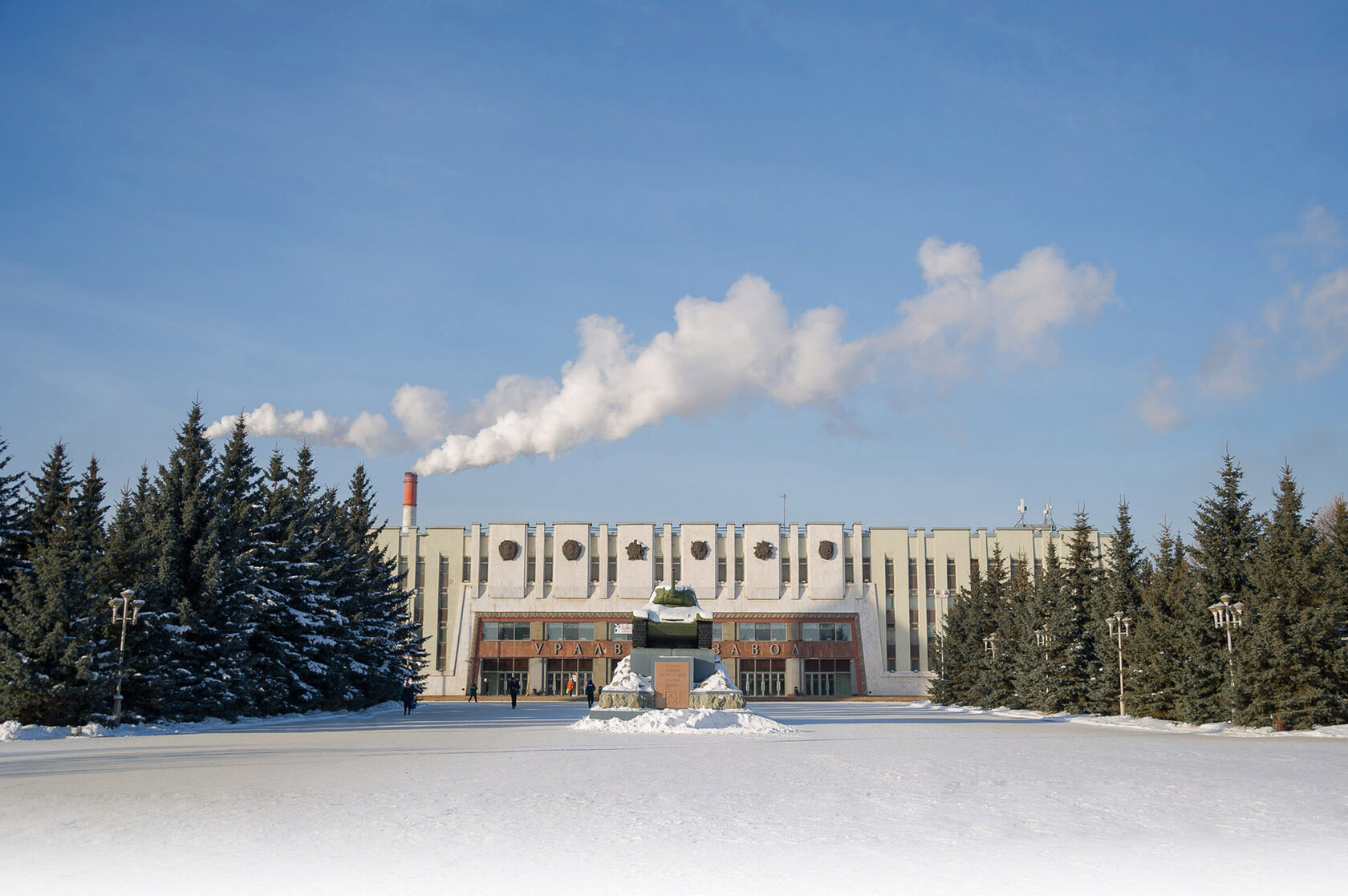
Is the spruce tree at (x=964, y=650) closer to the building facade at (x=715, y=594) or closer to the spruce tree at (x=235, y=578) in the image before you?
the building facade at (x=715, y=594)

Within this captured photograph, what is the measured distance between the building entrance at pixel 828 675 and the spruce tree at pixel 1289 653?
53385 mm

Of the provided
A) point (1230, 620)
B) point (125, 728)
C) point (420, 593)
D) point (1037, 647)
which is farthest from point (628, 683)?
point (420, 593)

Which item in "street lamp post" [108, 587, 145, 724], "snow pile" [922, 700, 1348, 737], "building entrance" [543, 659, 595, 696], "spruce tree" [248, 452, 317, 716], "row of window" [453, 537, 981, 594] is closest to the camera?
"street lamp post" [108, 587, 145, 724]

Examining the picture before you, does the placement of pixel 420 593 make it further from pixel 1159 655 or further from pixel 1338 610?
pixel 1338 610

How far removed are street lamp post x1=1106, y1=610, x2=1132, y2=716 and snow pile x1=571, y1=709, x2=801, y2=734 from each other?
13.1 m

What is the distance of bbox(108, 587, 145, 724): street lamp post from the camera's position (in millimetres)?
27812

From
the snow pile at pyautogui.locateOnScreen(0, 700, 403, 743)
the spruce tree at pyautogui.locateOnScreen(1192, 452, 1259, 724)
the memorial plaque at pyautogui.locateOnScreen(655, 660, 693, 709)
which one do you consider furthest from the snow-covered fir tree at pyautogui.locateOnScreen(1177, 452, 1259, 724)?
the snow pile at pyautogui.locateOnScreen(0, 700, 403, 743)

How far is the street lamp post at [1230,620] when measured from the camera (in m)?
29.7

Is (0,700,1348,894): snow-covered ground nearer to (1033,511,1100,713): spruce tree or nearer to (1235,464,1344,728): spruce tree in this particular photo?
(1235,464,1344,728): spruce tree

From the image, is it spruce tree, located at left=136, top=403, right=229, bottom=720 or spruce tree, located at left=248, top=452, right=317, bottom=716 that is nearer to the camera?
spruce tree, located at left=136, top=403, right=229, bottom=720

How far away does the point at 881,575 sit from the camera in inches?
3344

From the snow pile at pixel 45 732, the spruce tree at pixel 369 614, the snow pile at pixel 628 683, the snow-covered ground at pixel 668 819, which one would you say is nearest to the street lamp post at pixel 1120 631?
the snow-covered ground at pixel 668 819

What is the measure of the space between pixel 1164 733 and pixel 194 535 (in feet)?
101

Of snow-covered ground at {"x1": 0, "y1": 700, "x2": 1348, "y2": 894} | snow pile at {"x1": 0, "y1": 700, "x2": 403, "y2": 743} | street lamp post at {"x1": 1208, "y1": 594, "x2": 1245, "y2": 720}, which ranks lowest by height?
snow pile at {"x1": 0, "y1": 700, "x2": 403, "y2": 743}
